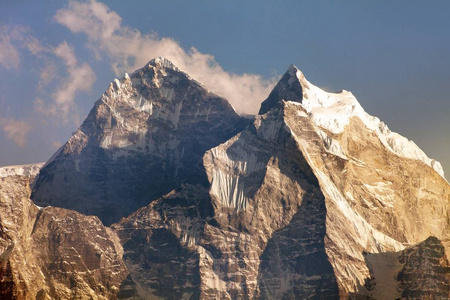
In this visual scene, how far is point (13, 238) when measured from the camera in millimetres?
197500

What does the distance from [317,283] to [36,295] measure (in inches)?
2281

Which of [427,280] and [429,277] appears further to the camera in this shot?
[429,277]

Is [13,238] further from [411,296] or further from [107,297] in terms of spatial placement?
[411,296]

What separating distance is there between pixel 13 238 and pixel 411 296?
83335mm

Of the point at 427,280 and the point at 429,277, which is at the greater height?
the point at 429,277

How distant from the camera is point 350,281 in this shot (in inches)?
7815

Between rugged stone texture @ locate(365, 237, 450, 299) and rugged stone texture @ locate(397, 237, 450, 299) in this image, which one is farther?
rugged stone texture @ locate(365, 237, 450, 299)

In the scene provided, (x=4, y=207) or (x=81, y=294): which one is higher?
(x=4, y=207)

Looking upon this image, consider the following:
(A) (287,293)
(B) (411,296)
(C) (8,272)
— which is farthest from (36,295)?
(B) (411,296)

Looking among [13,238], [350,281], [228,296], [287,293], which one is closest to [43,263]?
[13,238]

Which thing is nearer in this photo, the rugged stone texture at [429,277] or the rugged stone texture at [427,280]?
the rugged stone texture at [429,277]

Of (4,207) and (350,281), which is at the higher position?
(4,207)

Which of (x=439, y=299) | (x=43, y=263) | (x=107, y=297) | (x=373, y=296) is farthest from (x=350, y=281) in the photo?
(x=43, y=263)

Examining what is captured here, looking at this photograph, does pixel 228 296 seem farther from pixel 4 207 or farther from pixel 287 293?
pixel 4 207
